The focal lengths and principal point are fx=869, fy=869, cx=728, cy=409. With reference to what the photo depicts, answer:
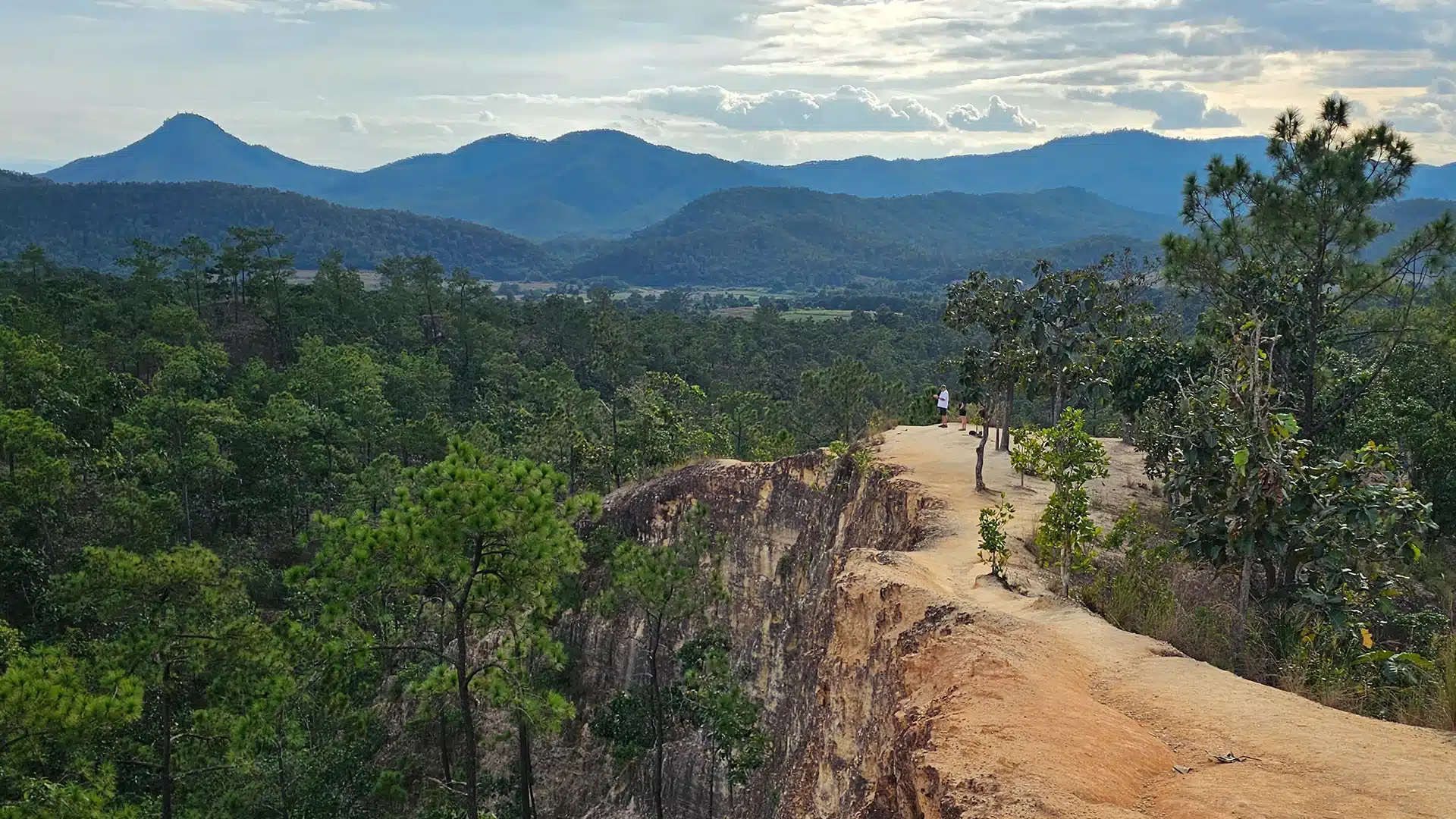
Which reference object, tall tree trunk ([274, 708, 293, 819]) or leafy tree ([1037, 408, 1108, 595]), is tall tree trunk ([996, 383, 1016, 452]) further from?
tall tree trunk ([274, 708, 293, 819])

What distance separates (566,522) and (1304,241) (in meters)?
12.9

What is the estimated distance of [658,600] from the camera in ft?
72.9

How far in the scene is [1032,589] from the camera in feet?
38.1

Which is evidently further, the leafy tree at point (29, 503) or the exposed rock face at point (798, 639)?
the leafy tree at point (29, 503)

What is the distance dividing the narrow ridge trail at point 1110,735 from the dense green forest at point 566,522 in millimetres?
1023

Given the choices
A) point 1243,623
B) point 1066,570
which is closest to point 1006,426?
point 1066,570

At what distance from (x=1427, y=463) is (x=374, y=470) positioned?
34.7 meters

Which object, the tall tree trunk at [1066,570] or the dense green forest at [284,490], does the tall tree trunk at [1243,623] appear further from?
the dense green forest at [284,490]

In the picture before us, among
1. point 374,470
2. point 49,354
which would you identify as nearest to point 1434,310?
Result: point 374,470

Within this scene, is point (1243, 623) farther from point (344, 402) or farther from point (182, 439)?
point (344, 402)

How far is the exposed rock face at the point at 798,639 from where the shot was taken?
9.88 metres

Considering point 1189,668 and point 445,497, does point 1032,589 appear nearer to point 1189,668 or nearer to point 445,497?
point 1189,668

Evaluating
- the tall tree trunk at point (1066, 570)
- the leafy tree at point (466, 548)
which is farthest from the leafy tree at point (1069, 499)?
the leafy tree at point (466, 548)

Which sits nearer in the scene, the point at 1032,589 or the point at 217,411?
the point at 1032,589
